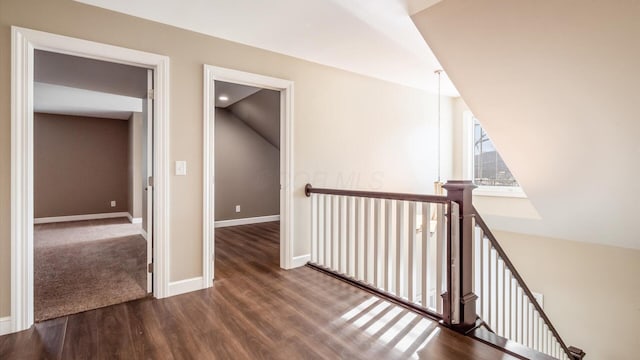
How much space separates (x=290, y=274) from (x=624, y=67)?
3.02 meters

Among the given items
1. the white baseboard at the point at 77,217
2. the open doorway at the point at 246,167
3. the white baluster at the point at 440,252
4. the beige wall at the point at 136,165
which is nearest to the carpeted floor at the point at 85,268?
the beige wall at the point at 136,165

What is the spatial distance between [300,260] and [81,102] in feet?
16.8

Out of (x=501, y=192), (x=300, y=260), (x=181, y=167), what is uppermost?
(x=181, y=167)

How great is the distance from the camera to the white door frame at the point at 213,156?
2.79 meters

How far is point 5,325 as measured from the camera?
2.01m

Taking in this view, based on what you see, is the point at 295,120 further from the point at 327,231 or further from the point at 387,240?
the point at 387,240

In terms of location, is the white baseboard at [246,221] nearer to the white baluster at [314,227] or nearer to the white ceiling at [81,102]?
the white ceiling at [81,102]

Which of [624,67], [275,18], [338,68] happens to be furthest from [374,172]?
[624,67]

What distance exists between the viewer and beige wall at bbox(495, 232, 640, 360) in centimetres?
374

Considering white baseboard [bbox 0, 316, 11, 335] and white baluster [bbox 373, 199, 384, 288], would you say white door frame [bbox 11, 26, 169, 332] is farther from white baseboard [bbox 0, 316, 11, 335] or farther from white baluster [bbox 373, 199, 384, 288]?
white baluster [bbox 373, 199, 384, 288]

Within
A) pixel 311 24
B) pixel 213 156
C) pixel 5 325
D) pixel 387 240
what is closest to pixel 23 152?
pixel 5 325

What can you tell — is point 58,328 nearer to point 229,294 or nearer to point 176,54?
point 229,294

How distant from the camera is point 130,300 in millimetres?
2543

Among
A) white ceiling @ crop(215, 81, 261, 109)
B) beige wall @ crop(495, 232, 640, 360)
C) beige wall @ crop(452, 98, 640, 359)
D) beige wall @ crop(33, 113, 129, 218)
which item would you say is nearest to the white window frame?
beige wall @ crop(452, 98, 640, 359)
